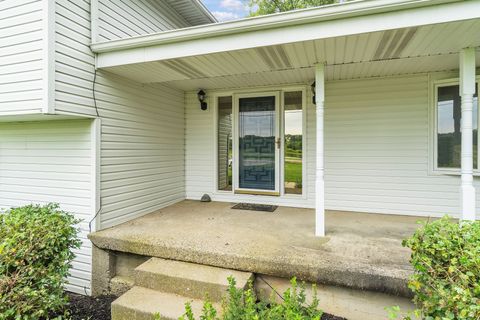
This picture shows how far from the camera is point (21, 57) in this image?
2.94 metres

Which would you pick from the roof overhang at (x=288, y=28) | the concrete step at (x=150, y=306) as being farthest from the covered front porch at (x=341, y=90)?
the concrete step at (x=150, y=306)

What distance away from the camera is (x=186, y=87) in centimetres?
499

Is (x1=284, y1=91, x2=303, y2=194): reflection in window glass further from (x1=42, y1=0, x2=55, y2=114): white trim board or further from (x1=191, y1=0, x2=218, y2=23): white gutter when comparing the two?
(x1=42, y1=0, x2=55, y2=114): white trim board

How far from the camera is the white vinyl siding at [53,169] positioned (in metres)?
3.36

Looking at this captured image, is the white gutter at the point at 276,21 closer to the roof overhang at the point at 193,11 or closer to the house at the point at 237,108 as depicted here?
the house at the point at 237,108

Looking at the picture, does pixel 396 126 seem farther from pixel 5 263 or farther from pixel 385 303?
pixel 5 263

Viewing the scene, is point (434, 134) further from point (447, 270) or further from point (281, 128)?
point (447, 270)

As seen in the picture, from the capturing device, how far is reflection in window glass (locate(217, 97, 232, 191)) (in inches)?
204

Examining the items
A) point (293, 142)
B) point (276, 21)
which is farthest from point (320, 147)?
point (293, 142)

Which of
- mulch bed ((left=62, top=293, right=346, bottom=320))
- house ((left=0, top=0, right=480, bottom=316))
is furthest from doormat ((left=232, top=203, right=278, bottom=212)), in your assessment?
mulch bed ((left=62, top=293, right=346, bottom=320))

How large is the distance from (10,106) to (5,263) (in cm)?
189

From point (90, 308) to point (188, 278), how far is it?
4.56 feet

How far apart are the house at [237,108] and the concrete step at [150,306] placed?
49.5 inches

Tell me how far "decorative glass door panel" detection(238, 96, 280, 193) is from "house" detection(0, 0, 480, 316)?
0.09 feet
